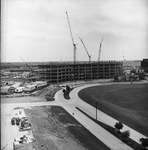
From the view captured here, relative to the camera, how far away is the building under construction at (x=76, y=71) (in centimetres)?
4784

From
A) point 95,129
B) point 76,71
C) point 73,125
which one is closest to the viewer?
point 95,129

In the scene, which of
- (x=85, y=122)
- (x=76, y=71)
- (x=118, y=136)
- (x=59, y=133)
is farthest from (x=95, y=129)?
(x=76, y=71)

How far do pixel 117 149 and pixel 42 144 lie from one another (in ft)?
15.4

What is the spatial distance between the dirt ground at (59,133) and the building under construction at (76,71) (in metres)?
27.9

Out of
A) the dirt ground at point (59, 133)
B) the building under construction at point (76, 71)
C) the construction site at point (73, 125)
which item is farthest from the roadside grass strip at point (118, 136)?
the building under construction at point (76, 71)

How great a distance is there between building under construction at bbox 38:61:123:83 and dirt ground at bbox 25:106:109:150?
27.9 meters

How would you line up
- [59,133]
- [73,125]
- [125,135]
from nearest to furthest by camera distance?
[125,135], [59,133], [73,125]

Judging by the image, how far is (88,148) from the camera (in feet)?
38.7

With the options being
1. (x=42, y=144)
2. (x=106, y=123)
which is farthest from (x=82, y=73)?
(x=42, y=144)

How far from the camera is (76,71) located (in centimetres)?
5356

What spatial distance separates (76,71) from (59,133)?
39.7 meters

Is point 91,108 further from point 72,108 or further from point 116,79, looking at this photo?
point 116,79

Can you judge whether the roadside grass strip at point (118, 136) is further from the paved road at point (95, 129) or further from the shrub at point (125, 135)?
the paved road at point (95, 129)

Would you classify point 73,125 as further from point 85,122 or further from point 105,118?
point 105,118
